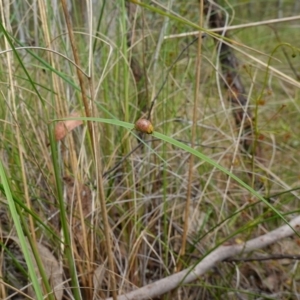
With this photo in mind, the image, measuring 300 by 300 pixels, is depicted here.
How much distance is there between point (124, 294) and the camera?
3.32ft

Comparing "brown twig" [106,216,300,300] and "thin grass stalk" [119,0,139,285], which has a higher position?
"thin grass stalk" [119,0,139,285]

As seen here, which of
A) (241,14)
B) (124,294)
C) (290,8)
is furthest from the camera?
(290,8)

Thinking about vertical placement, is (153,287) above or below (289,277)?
above

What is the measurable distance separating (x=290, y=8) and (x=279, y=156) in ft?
10.7

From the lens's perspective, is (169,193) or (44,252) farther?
(169,193)

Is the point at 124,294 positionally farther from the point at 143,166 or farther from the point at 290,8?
the point at 290,8

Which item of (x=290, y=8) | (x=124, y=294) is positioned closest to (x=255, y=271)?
(x=124, y=294)

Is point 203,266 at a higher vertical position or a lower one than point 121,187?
lower

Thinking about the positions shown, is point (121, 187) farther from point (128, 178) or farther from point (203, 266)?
point (203, 266)

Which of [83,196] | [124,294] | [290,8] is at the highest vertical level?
[83,196]

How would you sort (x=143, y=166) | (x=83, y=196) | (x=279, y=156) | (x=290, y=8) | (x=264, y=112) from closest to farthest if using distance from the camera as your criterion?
(x=83, y=196)
(x=143, y=166)
(x=279, y=156)
(x=264, y=112)
(x=290, y=8)

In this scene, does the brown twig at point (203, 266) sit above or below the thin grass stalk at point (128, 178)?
below

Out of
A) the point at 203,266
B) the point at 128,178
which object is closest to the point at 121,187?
the point at 128,178

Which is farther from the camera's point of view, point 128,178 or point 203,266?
point 128,178
